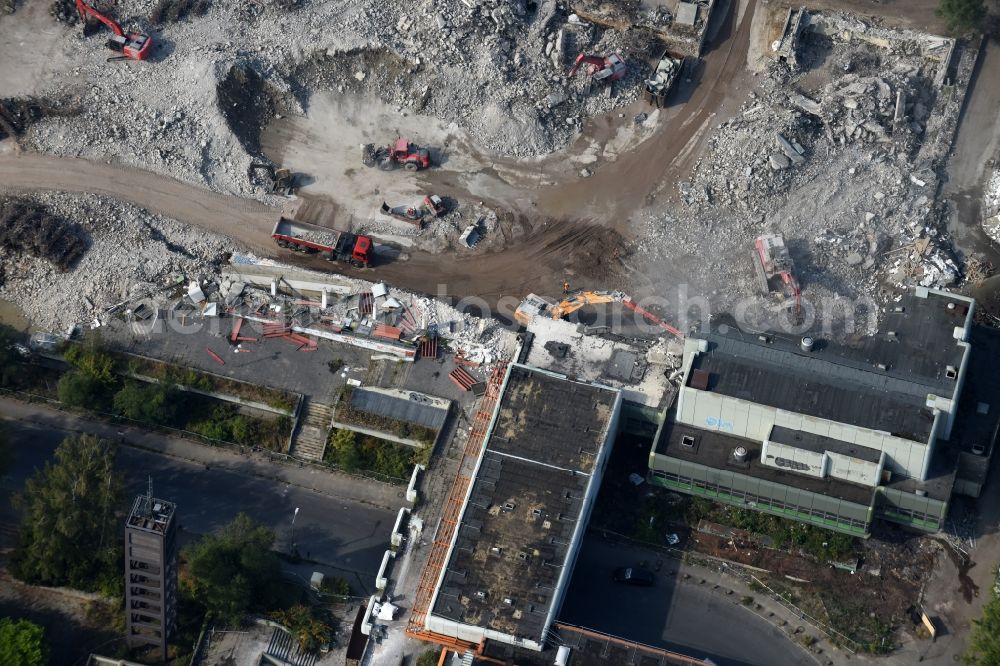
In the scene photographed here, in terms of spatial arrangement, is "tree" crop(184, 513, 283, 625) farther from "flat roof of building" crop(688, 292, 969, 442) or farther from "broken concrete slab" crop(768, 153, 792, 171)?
"broken concrete slab" crop(768, 153, 792, 171)

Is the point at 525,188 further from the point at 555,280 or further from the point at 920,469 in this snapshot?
the point at 920,469

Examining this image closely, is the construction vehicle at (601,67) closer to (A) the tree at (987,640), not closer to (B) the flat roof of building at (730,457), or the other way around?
(B) the flat roof of building at (730,457)

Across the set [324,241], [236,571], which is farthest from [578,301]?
[236,571]

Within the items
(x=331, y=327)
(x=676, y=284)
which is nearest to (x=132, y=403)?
(x=331, y=327)

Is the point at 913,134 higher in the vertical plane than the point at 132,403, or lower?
higher

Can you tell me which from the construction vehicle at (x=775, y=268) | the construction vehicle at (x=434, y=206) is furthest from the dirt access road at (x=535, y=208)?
the construction vehicle at (x=775, y=268)

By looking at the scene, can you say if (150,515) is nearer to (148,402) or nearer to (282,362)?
(148,402)

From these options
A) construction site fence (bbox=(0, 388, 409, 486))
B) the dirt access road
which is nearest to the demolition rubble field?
the dirt access road
